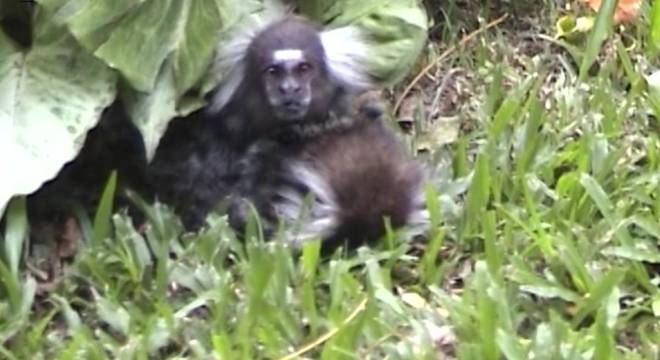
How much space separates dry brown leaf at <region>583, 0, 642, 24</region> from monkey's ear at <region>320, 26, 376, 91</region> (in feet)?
2.86

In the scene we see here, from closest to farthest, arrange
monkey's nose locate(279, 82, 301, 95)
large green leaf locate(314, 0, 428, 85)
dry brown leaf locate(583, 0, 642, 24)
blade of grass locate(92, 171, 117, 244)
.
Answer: blade of grass locate(92, 171, 117, 244), monkey's nose locate(279, 82, 301, 95), large green leaf locate(314, 0, 428, 85), dry brown leaf locate(583, 0, 642, 24)

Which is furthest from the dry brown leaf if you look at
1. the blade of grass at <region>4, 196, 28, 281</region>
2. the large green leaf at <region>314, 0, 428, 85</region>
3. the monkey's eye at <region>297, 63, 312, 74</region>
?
the blade of grass at <region>4, 196, 28, 281</region>

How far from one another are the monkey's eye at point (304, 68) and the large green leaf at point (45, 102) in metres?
0.42

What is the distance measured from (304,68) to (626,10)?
1.17 metres

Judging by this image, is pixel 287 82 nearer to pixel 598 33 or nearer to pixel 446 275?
pixel 446 275

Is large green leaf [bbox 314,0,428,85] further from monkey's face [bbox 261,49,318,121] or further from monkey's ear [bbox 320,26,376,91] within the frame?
monkey's face [bbox 261,49,318,121]

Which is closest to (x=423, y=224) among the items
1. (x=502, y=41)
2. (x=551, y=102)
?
(x=551, y=102)

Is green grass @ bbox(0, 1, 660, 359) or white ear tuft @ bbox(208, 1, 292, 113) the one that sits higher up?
white ear tuft @ bbox(208, 1, 292, 113)

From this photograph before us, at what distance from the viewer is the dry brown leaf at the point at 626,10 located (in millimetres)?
4617

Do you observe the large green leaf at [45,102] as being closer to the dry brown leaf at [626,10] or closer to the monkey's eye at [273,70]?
the monkey's eye at [273,70]

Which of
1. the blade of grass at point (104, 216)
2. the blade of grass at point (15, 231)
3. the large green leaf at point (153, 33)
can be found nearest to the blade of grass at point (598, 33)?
the large green leaf at point (153, 33)

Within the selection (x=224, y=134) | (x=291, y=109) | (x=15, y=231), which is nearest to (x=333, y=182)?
(x=291, y=109)

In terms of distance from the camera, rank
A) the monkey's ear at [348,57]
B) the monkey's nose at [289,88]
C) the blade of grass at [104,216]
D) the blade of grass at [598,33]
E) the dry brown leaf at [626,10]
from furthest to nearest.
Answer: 1. the dry brown leaf at [626,10]
2. the blade of grass at [598,33]
3. the monkey's ear at [348,57]
4. the monkey's nose at [289,88]
5. the blade of grass at [104,216]

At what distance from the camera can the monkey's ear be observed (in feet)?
13.1
